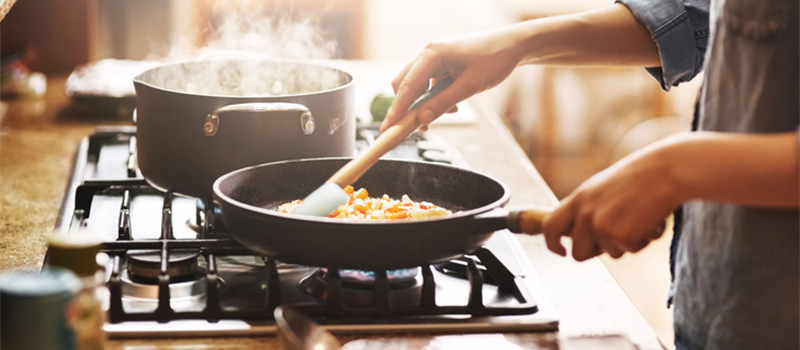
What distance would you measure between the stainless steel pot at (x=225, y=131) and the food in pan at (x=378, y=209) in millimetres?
85

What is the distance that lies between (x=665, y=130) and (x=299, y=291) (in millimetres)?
3596

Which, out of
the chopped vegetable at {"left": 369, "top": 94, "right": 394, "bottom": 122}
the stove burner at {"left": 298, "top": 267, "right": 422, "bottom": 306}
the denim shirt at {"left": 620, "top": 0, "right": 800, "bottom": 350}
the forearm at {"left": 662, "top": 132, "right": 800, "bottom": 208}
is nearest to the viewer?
the forearm at {"left": 662, "top": 132, "right": 800, "bottom": 208}

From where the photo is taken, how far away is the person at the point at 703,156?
77 centimetres

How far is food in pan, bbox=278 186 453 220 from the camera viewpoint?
3.66 feet

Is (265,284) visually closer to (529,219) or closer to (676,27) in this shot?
(529,219)

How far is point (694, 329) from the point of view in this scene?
1.00m

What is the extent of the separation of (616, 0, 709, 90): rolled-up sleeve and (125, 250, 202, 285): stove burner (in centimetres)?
67

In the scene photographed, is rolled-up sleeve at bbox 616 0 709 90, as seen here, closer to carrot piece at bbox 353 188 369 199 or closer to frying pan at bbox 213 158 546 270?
frying pan at bbox 213 158 546 270

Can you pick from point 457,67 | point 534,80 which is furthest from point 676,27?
point 534,80

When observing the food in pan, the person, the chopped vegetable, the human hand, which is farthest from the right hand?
the chopped vegetable

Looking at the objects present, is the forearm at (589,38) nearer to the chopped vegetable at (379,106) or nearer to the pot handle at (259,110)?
the pot handle at (259,110)

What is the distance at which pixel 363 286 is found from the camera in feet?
3.51

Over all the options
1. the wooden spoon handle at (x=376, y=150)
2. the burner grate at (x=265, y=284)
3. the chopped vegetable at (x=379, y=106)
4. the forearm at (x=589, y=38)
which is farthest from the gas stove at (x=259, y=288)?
the chopped vegetable at (x=379, y=106)

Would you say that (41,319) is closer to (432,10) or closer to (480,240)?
(480,240)
